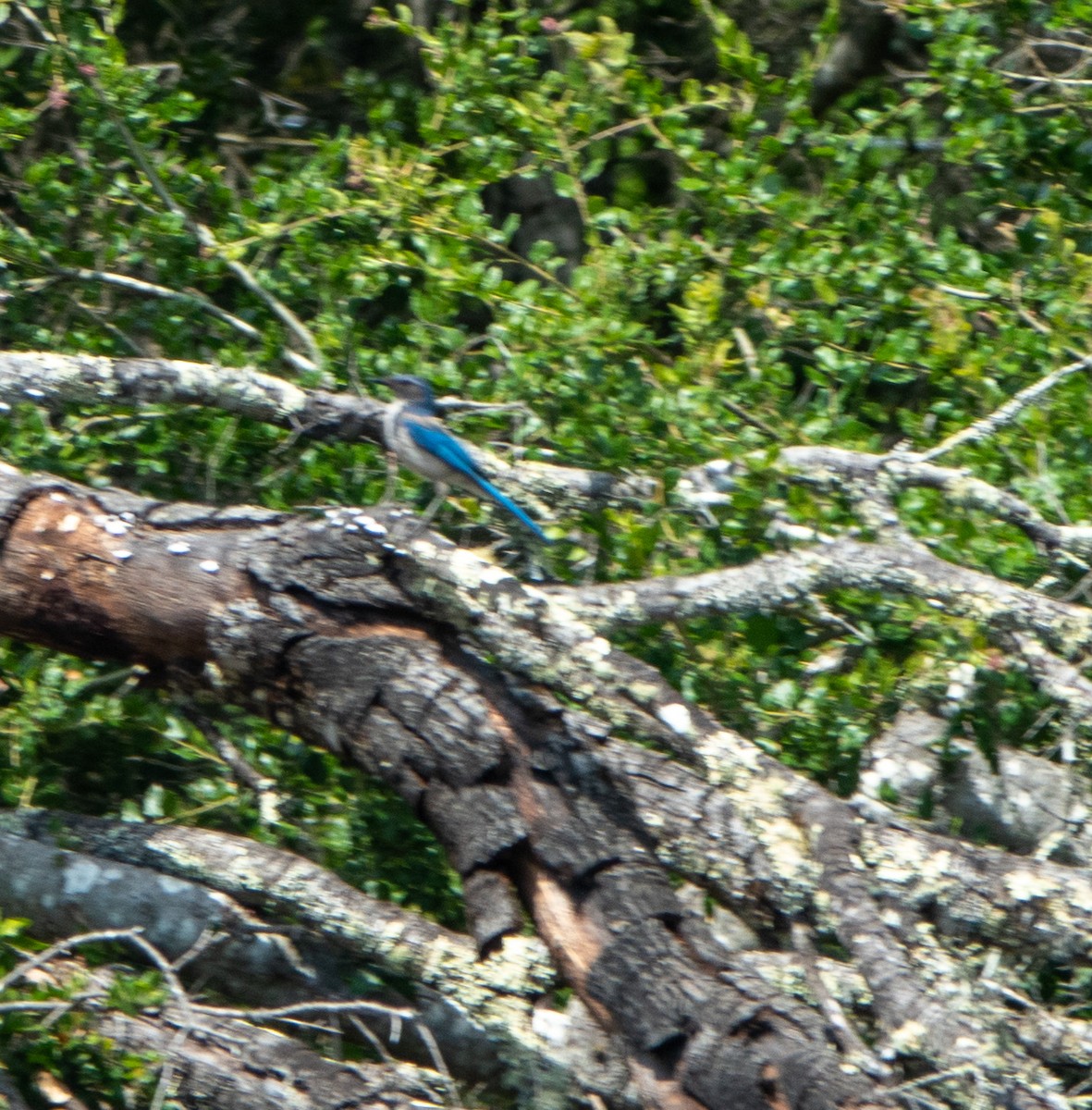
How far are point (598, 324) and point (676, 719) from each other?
1208 millimetres

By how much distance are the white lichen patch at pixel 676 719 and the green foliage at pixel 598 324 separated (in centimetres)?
47

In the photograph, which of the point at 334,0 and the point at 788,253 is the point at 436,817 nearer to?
the point at 788,253

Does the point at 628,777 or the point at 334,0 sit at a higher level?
the point at 334,0

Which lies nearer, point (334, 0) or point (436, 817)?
point (436, 817)

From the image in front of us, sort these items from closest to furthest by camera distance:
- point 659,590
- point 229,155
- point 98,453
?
1. point 659,590
2. point 98,453
3. point 229,155

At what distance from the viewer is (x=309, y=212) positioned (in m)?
3.84

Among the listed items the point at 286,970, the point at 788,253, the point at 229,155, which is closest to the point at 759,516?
the point at 788,253

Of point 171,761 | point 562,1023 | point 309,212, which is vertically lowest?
point 171,761

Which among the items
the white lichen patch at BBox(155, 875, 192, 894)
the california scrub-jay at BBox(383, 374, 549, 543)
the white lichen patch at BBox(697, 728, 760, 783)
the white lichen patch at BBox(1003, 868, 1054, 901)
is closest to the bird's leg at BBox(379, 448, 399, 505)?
the california scrub-jay at BBox(383, 374, 549, 543)

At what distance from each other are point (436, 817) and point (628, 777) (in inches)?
13.9

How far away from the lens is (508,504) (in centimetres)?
340

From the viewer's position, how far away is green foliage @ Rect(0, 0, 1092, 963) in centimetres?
331

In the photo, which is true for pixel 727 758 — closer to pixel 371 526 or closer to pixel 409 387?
pixel 371 526

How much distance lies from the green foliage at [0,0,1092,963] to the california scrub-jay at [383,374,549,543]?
18 centimetres
